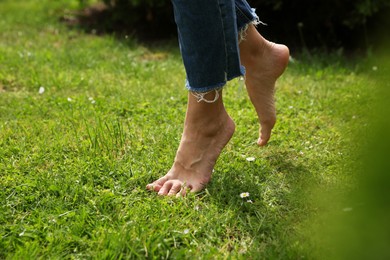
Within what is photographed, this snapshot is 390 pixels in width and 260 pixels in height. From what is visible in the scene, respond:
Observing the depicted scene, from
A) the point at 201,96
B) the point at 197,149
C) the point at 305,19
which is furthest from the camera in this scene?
the point at 305,19

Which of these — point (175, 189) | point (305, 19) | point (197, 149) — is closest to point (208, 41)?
point (197, 149)

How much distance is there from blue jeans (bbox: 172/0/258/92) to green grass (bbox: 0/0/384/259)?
0.42 m

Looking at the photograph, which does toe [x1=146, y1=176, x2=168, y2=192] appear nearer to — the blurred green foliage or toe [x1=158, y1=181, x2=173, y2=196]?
toe [x1=158, y1=181, x2=173, y2=196]

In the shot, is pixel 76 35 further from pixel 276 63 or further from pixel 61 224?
pixel 61 224

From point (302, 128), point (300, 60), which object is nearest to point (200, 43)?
point (302, 128)

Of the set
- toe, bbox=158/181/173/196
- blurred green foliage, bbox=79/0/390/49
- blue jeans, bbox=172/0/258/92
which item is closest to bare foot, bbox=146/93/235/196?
toe, bbox=158/181/173/196

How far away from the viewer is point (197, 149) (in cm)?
202

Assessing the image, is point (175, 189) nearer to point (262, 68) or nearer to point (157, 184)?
point (157, 184)

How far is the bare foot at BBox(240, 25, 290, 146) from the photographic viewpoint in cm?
223

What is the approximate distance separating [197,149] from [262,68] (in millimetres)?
506

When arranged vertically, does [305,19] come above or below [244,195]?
below

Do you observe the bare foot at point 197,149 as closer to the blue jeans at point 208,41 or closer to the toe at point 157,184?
the toe at point 157,184

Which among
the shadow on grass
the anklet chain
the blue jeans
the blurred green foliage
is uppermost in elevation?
the blue jeans

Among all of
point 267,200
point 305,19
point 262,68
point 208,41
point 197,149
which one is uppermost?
point 208,41
